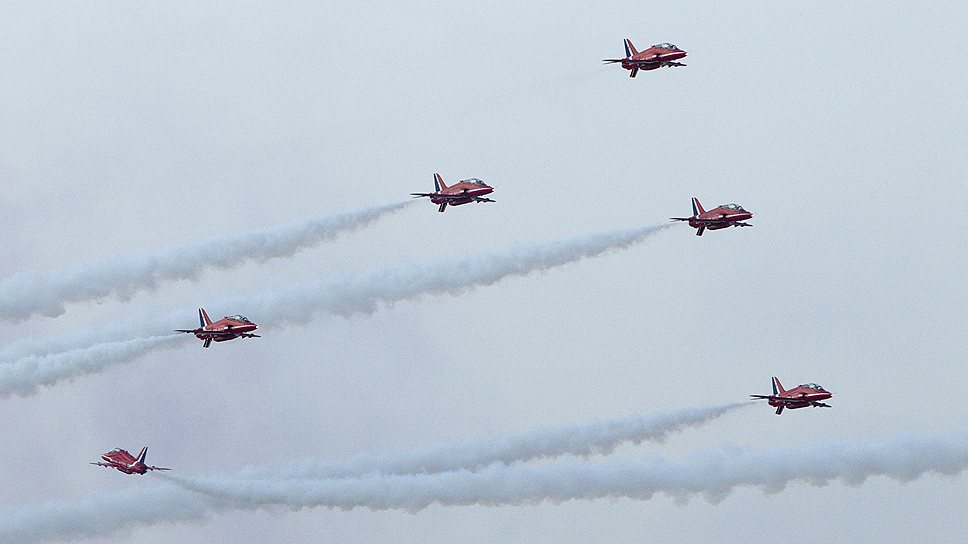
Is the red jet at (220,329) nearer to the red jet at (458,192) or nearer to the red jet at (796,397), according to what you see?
the red jet at (458,192)

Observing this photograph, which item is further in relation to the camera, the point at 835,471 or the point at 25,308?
the point at 25,308

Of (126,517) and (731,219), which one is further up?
(731,219)

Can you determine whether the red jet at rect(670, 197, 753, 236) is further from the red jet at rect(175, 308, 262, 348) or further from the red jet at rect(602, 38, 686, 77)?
the red jet at rect(175, 308, 262, 348)

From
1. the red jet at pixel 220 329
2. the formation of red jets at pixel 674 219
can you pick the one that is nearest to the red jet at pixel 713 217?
the formation of red jets at pixel 674 219

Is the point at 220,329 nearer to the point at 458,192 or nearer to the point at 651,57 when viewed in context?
the point at 458,192

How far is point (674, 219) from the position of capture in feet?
509

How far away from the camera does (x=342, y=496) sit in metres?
152

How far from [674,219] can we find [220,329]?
28.7 m

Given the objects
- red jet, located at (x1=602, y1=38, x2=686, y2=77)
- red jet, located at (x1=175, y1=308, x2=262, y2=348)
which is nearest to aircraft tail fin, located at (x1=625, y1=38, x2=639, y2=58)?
red jet, located at (x1=602, y1=38, x2=686, y2=77)

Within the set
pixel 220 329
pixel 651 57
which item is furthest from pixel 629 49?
pixel 220 329

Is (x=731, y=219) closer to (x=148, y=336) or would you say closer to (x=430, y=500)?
(x=430, y=500)

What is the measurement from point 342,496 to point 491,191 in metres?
23.3

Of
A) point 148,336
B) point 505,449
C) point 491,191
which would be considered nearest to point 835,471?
point 505,449

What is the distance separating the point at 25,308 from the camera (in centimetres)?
16050
